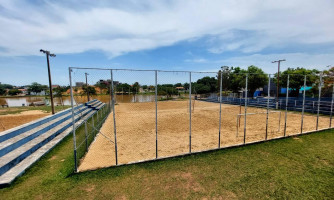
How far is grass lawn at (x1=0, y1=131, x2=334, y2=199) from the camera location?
→ 11.9 ft

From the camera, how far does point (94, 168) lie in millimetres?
4766

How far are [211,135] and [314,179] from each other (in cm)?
449

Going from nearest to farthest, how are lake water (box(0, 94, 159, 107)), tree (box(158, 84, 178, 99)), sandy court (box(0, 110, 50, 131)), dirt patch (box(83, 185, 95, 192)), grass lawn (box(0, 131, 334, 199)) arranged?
grass lawn (box(0, 131, 334, 199)), dirt patch (box(83, 185, 95, 192)), tree (box(158, 84, 178, 99)), lake water (box(0, 94, 159, 107)), sandy court (box(0, 110, 50, 131))

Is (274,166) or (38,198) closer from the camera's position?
(38,198)

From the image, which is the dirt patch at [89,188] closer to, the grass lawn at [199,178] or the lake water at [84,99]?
the grass lawn at [199,178]

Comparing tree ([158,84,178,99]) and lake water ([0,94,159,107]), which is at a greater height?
tree ([158,84,178,99])

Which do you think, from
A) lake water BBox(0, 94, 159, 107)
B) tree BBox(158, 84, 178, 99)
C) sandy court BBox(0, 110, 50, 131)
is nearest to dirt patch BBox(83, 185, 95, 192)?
lake water BBox(0, 94, 159, 107)

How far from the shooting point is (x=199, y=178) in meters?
4.21

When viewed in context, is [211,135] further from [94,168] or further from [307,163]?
[94,168]

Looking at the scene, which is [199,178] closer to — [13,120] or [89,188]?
[89,188]

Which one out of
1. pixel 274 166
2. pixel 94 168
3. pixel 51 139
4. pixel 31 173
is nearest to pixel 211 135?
pixel 274 166

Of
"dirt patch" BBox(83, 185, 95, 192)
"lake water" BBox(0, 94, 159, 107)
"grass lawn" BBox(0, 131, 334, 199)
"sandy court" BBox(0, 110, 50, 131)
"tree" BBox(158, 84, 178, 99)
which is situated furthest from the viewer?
"sandy court" BBox(0, 110, 50, 131)

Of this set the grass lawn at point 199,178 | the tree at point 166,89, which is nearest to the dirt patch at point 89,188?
the grass lawn at point 199,178

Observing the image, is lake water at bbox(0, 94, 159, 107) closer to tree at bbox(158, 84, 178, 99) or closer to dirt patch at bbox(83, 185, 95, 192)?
tree at bbox(158, 84, 178, 99)
